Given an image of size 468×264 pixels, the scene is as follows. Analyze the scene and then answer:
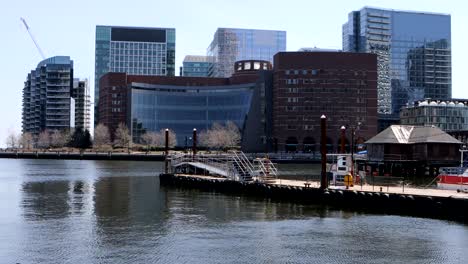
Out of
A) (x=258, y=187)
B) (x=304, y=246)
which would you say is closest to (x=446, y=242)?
(x=304, y=246)

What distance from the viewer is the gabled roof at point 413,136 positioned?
11419cm

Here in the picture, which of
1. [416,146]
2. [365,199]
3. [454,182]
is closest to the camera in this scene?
[365,199]

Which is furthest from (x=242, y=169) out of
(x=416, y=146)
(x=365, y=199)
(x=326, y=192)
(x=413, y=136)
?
(x=413, y=136)

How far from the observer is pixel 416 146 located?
115750mm

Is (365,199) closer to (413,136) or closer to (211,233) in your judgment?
(211,233)

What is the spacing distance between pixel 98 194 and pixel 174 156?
24352 mm

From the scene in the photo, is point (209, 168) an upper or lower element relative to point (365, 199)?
upper

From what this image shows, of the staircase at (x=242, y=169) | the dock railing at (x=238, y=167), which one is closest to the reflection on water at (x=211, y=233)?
the dock railing at (x=238, y=167)

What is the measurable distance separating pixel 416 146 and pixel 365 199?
61804mm

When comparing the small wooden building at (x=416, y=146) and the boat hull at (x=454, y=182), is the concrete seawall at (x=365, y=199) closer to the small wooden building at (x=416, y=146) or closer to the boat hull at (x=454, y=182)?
the boat hull at (x=454, y=182)

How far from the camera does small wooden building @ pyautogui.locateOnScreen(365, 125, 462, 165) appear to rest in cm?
11338

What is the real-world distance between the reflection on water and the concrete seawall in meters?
2.46

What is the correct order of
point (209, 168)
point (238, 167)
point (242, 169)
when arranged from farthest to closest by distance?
point (209, 168) → point (238, 167) → point (242, 169)

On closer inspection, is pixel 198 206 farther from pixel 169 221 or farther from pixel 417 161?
pixel 417 161
